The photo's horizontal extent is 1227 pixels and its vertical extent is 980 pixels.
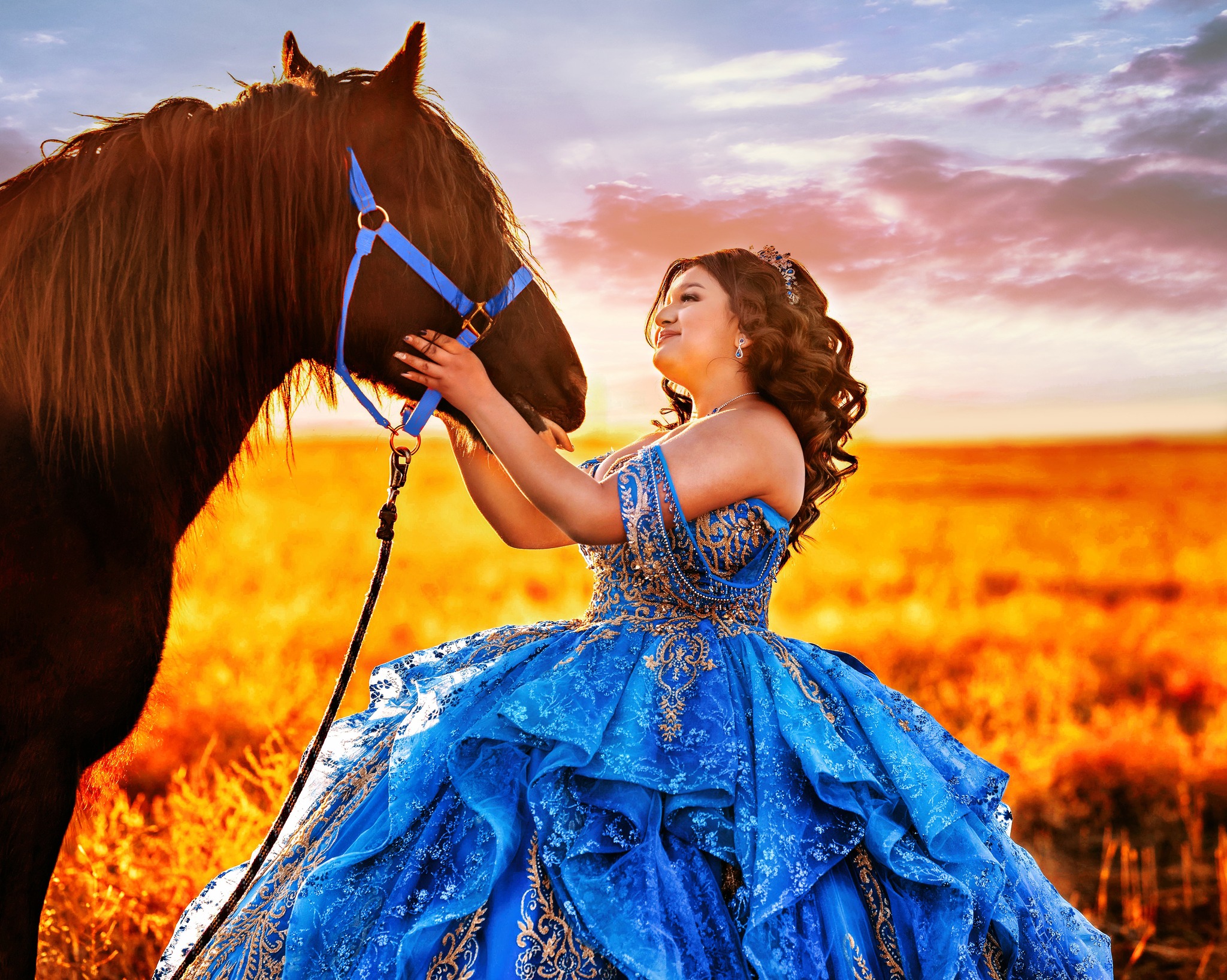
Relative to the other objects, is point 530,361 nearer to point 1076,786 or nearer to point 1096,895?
point 1096,895

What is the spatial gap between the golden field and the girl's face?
29.7 inches

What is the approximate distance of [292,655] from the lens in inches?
254

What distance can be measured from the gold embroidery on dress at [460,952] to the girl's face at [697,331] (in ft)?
5.01

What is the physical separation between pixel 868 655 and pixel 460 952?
723cm

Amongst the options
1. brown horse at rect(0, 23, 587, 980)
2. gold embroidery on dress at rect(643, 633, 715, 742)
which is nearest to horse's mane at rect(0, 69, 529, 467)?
brown horse at rect(0, 23, 587, 980)

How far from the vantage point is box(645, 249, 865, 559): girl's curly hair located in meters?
2.42

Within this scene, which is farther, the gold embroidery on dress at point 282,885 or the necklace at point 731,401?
the necklace at point 731,401

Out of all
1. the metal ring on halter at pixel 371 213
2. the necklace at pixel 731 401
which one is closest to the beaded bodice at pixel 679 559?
the necklace at pixel 731 401

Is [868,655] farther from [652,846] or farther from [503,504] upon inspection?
[652,846]

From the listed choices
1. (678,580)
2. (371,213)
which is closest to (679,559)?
(678,580)

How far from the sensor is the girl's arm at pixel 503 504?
8.52 feet

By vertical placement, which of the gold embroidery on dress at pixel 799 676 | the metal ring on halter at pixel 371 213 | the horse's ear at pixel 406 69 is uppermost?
the horse's ear at pixel 406 69

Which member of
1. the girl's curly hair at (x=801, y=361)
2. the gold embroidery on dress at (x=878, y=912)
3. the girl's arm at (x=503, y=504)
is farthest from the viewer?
the girl's arm at (x=503, y=504)

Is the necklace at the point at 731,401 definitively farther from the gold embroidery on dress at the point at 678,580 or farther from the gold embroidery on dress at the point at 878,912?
the gold embroidery on dress at the point at 878,912
